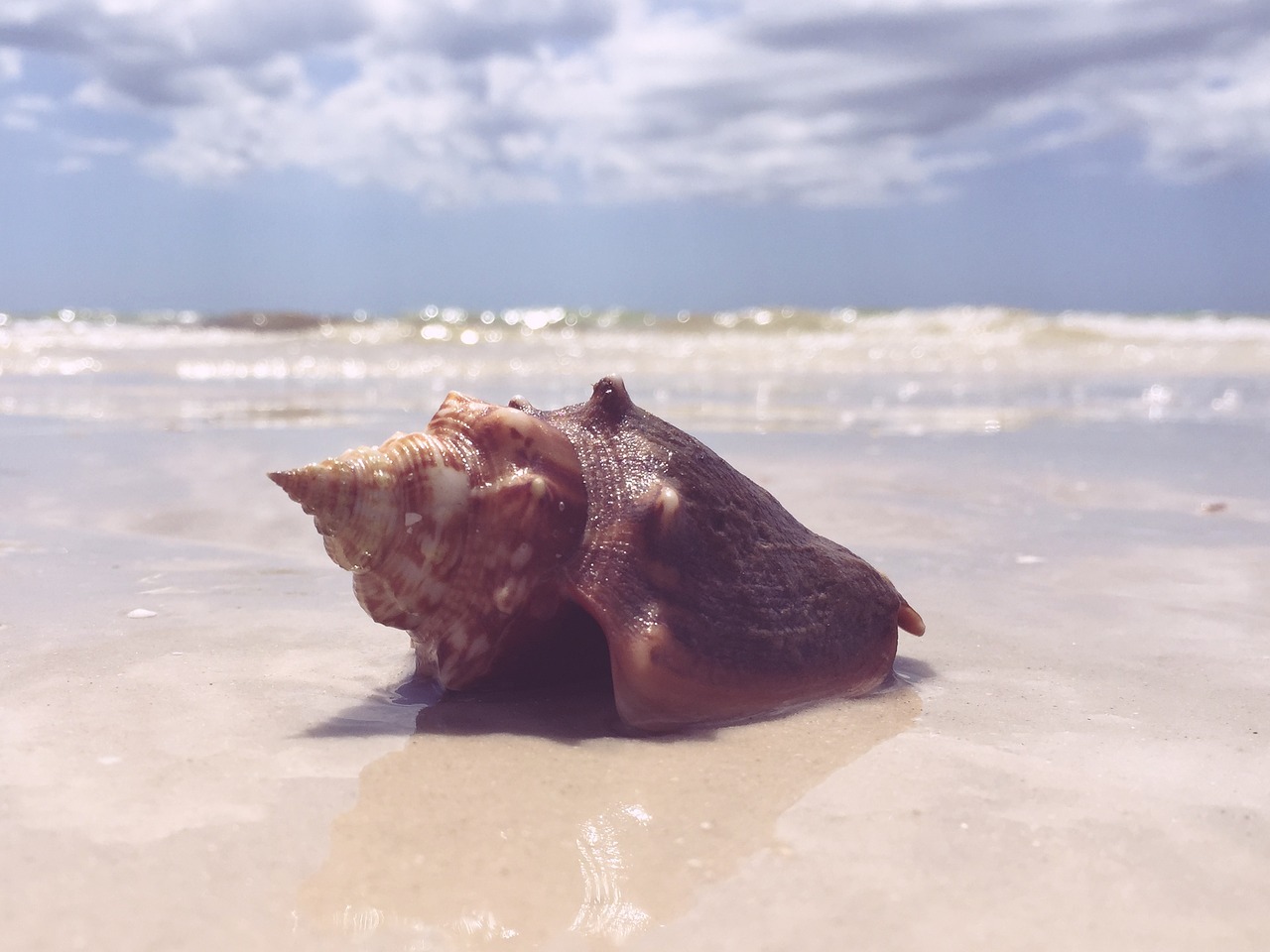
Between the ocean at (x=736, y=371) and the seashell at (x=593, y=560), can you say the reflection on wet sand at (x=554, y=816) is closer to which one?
the seashell at (x=593, y=560)

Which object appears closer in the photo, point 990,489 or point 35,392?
point 990,489

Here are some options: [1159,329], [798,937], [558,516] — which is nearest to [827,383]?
[558,516]

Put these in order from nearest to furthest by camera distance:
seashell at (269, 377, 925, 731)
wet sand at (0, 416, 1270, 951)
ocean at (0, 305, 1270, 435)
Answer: wet sand at (0, 416, 1270, 951) → seashell at (269, 377, 925, 731) → ocean at (0, 305, 1270, 435)

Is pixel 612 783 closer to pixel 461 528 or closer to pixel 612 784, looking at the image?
pixel 612 784

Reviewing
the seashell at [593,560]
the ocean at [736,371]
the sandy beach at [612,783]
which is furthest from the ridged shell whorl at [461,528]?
the ocean at [736,371]

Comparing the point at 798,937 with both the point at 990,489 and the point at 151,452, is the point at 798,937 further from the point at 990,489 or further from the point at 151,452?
the point at 151,452

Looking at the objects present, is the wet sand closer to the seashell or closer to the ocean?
the seashell

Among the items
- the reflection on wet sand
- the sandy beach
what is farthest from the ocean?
the reflection on wet sand
